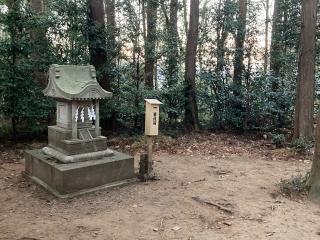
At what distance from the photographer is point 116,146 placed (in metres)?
A: 9.81

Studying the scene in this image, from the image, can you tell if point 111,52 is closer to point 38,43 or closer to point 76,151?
point 38,43

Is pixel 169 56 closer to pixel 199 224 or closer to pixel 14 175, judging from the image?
pixel 14 175

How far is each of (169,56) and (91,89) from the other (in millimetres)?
5506

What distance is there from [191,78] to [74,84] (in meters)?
5.56

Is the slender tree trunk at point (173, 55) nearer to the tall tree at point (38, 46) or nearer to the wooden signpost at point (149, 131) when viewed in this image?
the tall tree at point (38, 46)

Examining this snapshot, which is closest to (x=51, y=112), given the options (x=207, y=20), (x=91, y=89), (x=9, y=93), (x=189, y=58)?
(x=9, y=93)

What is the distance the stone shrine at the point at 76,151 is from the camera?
6203 mm

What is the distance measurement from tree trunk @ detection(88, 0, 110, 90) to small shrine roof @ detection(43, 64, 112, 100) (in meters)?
3.27

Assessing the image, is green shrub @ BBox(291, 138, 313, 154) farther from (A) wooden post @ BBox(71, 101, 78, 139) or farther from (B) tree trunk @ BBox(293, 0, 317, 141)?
(A) wooden post @ BBox(71, 101, 78, 139)

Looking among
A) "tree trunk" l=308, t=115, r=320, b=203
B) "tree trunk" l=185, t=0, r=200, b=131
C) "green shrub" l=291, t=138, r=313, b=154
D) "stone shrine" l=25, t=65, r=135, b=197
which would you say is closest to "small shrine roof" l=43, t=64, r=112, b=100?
"stone shrine" l=25, t=65, r=135, b=197

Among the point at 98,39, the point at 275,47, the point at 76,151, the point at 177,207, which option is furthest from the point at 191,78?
the point at 177,207

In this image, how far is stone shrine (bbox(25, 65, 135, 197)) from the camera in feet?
20.4

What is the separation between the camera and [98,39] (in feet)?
34.2

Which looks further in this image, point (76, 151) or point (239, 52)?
point (239, 52)
